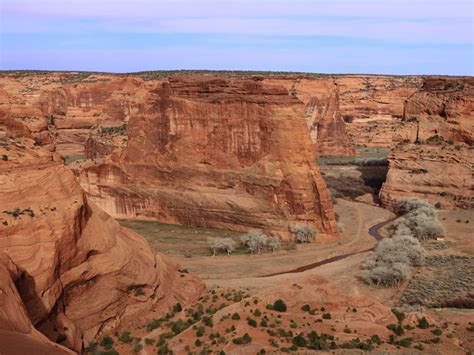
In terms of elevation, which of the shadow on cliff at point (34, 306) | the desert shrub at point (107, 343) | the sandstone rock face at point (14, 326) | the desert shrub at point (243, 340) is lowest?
the desert shrub at point (107, 343)

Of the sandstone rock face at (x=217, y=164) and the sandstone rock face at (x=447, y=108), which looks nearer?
the sandstone rock face at (x=217, y=164)

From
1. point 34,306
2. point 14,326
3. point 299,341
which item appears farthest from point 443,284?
point 14,326

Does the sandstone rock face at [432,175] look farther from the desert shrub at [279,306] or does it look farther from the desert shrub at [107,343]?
the desert shrub at [107,343]

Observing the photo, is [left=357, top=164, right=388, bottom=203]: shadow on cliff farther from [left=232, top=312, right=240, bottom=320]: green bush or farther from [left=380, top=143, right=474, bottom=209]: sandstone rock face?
[left=232, top=312, right=240, bottom=320]: green bush

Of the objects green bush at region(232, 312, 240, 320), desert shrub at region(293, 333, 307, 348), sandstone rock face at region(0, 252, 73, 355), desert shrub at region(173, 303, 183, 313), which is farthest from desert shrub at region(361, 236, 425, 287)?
sandstone rock face at region(0, 252, 73, 355)

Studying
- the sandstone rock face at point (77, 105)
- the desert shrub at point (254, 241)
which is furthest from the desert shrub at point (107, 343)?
the sandstone rock face at point (77, 105)
